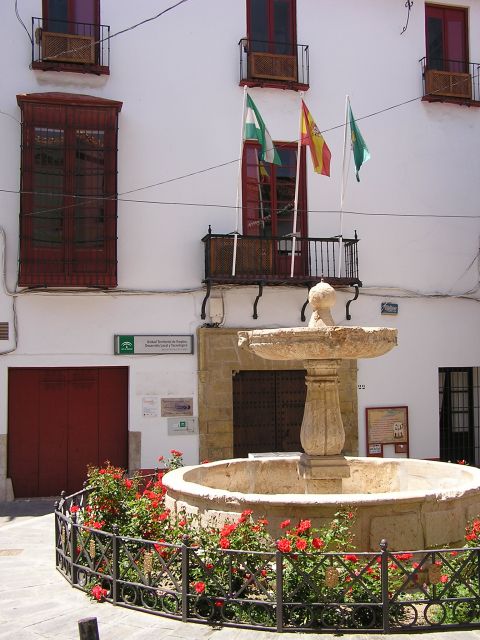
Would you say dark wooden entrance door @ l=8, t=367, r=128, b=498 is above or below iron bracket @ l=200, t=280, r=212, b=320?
below

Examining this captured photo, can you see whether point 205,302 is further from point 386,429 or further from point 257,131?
point 386,429

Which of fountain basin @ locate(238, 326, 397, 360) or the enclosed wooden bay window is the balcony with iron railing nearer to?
the enclosed wooden bay window

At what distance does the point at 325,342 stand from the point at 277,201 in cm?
674

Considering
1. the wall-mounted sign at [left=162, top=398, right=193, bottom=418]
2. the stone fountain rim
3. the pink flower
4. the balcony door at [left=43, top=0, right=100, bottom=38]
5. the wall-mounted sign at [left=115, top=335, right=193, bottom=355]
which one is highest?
the balcony door at [left=43, top=0, right=100, bottom=38]

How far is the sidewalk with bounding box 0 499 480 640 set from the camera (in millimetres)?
4844

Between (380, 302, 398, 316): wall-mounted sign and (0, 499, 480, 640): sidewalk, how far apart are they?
7.44 meters

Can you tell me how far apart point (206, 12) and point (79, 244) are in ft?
15.2

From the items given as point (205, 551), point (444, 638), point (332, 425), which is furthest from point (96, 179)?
point (444, 638)

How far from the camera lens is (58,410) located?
38.5ft

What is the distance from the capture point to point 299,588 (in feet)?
16.2

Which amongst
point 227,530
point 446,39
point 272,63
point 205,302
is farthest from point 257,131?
point 227,530

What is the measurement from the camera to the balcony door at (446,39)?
45.6ft

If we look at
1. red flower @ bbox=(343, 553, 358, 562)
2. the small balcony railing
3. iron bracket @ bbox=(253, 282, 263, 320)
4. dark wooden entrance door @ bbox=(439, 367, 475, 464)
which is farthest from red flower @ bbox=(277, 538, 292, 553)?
dark wooden entrance door @ bbox=(439, 367, 475, 464)

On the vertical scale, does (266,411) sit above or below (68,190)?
below
